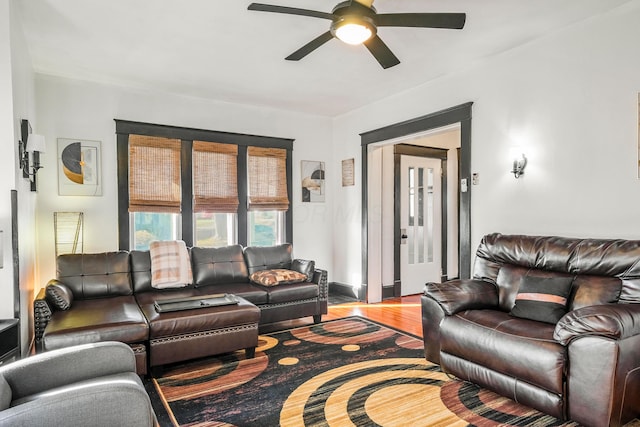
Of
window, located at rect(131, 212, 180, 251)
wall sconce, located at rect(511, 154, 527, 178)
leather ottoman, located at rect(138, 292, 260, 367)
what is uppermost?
wall sconce, located at rect(511, 154, 527, 178)

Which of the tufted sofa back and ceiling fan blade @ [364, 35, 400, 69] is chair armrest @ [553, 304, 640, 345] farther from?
ceiling fan blade @ [364, 35, 400, 69]

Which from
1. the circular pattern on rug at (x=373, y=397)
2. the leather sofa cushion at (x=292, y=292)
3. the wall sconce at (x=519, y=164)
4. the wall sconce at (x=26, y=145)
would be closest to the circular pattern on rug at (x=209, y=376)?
the circular pattern on rug at (x=373, y=397)

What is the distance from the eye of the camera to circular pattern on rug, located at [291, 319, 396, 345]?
13.0 feet

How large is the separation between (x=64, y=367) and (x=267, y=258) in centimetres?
304

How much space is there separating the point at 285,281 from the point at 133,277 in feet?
5.22

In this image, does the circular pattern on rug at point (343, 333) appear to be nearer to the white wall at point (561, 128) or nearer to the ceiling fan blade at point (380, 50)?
the white wall at point (561, 128)

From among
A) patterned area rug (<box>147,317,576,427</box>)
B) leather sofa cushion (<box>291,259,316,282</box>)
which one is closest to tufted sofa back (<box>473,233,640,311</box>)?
patterned area rug (<box>147,317,576,427</box>)

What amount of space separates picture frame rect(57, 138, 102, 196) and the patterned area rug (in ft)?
8.07

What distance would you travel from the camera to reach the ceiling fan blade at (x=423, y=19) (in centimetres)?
236

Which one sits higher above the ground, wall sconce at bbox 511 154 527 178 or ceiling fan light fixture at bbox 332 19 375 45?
ceiling fan light fixture at bbox 332 19 375 45

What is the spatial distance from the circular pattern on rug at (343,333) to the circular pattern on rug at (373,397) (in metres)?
0.63

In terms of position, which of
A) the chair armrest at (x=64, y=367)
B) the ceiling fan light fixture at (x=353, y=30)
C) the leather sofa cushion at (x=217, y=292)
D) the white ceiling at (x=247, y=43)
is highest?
the white ceiling at (x=247, y=43)

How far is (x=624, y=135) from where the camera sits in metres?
3.06

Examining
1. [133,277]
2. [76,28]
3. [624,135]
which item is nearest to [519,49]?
[624,135]
